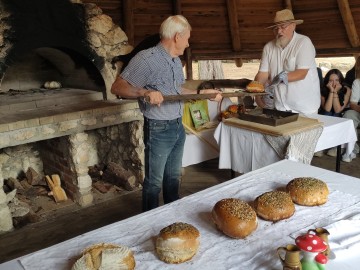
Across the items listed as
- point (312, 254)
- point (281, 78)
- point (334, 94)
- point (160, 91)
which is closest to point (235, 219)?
point (312, 254)

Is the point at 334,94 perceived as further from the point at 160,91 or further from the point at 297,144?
the point at 160,91

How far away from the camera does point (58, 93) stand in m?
4.14

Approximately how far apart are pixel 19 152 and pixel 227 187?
3.10 m

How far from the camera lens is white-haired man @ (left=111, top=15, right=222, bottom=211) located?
236cm

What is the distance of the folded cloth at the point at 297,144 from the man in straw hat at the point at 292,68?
55 centimetres

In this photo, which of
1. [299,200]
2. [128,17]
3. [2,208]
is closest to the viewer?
[299,200]

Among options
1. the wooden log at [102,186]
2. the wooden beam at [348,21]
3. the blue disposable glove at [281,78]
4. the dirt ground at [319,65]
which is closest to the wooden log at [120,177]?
the wooden log at [102,186]

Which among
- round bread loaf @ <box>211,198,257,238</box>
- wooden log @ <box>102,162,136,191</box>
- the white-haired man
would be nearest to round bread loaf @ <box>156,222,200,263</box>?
round bread loaf @ <box>211,198,257,238</box>

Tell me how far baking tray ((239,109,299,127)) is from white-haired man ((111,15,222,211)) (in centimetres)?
70

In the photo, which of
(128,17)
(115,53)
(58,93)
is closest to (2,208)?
(58,93)

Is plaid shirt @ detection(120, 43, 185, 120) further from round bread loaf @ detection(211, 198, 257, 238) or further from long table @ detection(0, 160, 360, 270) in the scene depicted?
round bread loaf @ detection(211, 198, 257, 238)

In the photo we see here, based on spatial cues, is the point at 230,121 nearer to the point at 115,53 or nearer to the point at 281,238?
the point at 115,53

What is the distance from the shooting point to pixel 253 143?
310cm

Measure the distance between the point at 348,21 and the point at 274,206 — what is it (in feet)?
16.3
